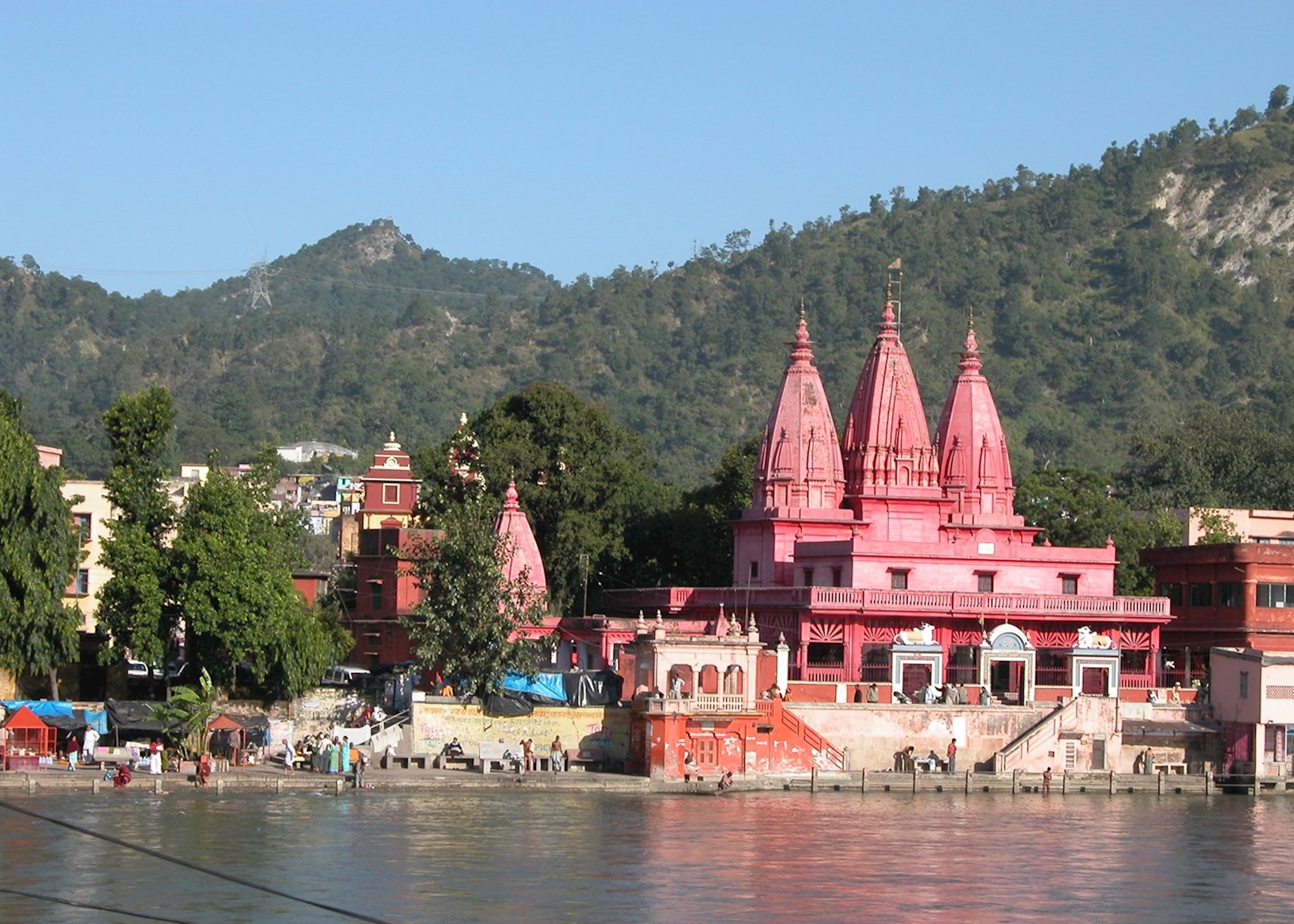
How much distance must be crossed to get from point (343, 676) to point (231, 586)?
10340mm

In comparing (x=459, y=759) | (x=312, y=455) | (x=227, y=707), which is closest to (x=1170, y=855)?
(x=459, y=759)

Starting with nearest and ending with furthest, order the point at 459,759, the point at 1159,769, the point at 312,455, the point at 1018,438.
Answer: the point at 459,759
the point at 1159,769
the point at 1018,438
the point at 312,455

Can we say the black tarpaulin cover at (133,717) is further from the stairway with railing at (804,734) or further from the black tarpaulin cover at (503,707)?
the stairway with railing at (804,734)

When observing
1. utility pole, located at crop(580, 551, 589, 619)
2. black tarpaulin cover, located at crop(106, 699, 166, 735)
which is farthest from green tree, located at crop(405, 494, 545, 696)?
utility pole, located at crop(580, 551, 589, 619)

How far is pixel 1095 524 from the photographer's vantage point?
7394 centimetres

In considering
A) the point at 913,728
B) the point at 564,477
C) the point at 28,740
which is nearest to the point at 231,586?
the point at 28,740

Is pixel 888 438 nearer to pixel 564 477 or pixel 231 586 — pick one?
pixel 564 477

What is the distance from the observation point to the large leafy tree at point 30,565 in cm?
5016

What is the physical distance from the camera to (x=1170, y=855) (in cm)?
4272

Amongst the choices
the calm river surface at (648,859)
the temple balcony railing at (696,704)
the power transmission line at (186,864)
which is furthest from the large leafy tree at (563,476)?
the power transmission line at (186,864)

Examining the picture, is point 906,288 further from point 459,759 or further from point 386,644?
point 459,759

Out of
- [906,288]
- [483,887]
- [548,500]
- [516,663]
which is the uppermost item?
[906,288]

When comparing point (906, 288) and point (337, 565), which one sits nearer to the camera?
point (337, 565)

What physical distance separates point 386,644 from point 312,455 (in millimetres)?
119659
